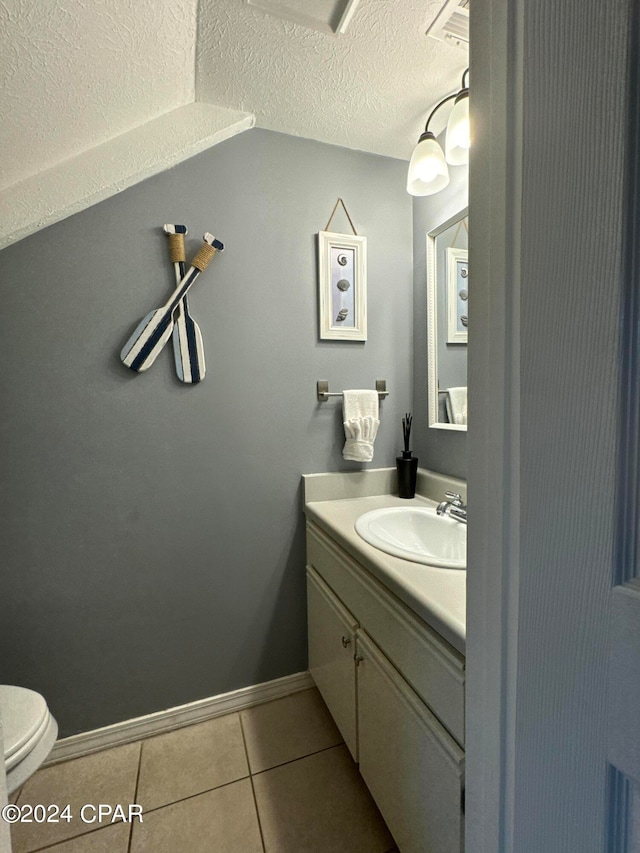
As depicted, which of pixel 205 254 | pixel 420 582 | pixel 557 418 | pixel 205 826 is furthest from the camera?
pixel 205 254

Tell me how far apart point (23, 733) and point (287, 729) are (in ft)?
2.76

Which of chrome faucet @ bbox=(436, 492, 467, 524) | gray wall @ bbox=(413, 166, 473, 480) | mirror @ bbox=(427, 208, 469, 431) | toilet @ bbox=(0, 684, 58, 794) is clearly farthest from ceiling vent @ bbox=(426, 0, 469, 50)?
toilet @ bbox=(0, 684, 58, 794)

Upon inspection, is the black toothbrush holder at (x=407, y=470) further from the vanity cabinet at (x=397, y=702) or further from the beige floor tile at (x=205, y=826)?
the beige floor tile at (x=205, y=826)

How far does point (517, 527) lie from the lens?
0.39 metres

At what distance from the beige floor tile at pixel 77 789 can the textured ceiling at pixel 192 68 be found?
1932 millimetres

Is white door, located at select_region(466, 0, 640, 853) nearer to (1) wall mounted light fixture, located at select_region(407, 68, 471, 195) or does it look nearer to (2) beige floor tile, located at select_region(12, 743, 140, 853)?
(1) wall mounted light fixture, located at select_region(407, 68, 471, 195)

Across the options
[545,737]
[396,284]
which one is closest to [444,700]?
[545,737]

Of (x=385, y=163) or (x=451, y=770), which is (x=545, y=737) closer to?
(x=451, y=770)

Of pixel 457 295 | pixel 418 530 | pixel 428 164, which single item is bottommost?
pixel 418 530

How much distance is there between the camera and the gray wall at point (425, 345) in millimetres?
1312

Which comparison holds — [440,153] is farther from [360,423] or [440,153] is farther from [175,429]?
[175,429]

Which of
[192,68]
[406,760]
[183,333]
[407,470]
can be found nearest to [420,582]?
[406,760]

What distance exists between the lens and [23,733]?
→ 87 centimetres

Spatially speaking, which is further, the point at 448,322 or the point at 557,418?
the point at 448,322
